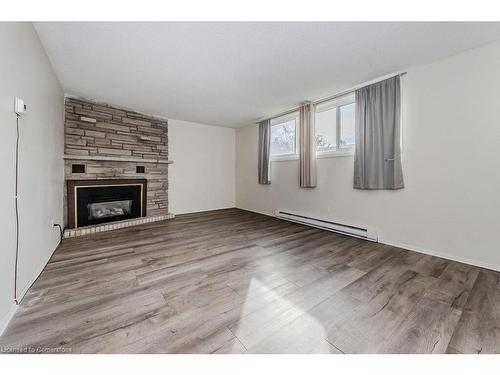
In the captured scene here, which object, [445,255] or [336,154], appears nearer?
[445,255]

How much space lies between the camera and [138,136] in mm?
3787

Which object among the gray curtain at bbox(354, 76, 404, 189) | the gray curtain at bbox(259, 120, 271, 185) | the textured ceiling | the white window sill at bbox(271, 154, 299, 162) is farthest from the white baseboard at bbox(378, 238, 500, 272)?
the gray curtain at bbox(259, 120, 271, 185)

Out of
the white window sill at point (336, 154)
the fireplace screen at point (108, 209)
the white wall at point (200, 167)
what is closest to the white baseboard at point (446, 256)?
the white window sill at point (336, 154)

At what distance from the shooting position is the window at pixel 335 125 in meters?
2.89

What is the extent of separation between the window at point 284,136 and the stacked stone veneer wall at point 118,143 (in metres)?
2.38

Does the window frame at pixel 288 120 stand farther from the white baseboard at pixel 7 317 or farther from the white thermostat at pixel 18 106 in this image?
Answer: the white baseboard at pixel 7 317

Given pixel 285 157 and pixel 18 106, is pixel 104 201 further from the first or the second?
pixel 285 157

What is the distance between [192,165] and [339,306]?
409cm

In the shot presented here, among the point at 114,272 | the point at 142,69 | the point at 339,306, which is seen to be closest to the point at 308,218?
the point at 339,306

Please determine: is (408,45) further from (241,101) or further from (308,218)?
(308,218)

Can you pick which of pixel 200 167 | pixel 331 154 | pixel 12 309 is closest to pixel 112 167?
pixel 200 167

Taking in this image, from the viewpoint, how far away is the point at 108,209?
3.44m

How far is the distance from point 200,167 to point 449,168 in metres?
4.32

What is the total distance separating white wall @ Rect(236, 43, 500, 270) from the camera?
5.97 ft
